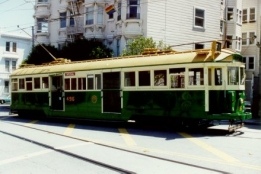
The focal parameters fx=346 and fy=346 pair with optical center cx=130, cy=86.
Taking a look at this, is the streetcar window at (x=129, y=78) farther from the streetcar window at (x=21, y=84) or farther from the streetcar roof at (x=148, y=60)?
the streetcar window at (x=21, y=84)

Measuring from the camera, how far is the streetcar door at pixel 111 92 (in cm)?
1504

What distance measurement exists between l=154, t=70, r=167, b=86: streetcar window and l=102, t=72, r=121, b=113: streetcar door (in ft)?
6.65

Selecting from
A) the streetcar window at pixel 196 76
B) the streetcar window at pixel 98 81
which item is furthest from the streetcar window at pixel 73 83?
the streetcar window at pixel 196 76

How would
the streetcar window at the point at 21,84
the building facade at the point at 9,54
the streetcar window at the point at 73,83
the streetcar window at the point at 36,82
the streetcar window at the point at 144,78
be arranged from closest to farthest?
the streetcar window at the point at 144,78 → the streetcar window at the point at 73,83 → the streetcar window at the point at 36,82 → the streetcar window at the point at 21,84 → the building facade at the point at 9,54

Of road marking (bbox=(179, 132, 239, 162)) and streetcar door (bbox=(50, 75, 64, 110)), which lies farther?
streetcar door (bbox=(50, 75, 64, 110))

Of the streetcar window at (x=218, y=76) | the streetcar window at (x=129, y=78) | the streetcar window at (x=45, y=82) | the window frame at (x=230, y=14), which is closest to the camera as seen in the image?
the streetcar window at (x=218, y=76)

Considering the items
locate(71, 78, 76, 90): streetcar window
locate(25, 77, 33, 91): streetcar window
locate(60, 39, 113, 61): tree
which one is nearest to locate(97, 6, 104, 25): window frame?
locate(60, 39, 113, 61): tree

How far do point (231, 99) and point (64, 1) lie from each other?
2571 cm

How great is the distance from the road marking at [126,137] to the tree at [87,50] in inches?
549

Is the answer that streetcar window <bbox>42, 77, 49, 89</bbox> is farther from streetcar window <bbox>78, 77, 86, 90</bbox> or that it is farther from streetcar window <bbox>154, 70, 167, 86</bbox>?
streetcar window <bbox>154, 70, 167, 86</bbox>

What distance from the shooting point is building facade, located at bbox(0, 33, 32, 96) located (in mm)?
51188

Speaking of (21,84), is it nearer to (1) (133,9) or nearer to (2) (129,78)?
(2) (129,78)

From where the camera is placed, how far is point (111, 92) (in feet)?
50.2

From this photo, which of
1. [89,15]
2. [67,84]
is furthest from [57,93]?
[89,15]
